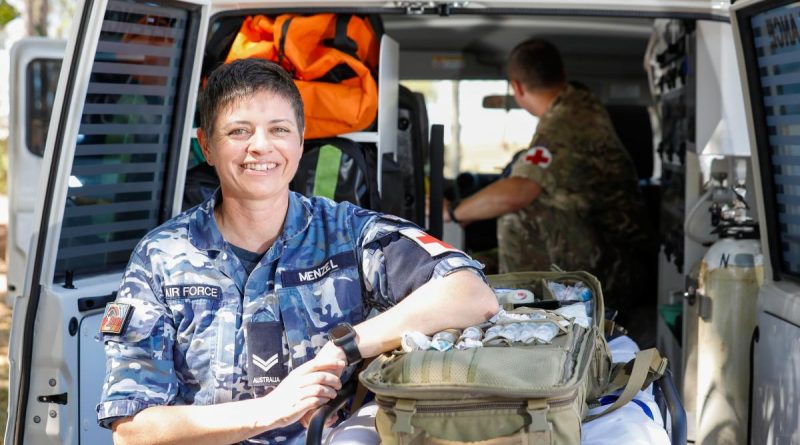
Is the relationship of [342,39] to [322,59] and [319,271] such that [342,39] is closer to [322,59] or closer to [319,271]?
[322,59]

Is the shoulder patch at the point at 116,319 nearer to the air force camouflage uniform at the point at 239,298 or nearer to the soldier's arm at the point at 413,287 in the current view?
the air force camouflage uniform at the point at 239,298

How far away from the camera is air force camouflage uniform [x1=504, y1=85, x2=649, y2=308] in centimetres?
470

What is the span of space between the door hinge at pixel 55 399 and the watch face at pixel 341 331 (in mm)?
859

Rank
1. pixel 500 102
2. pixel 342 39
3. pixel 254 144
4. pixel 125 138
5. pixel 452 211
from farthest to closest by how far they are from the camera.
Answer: pixel 500 102 → pixel 452 211 → pixel 342 39 → pixel 125 138 → pixel 254 144

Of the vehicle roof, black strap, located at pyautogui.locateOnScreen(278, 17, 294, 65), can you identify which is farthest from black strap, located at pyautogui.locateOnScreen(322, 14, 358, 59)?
the vehicle roof

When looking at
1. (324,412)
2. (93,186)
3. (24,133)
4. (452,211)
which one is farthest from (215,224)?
(24,133)

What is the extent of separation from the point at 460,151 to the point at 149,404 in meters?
4.06

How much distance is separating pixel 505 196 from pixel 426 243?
2412mm

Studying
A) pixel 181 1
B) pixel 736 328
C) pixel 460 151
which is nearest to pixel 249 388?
pixel 181 1

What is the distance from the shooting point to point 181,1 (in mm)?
3076

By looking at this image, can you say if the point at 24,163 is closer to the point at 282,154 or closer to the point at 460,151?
the point at 460,151

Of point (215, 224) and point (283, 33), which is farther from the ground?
point (283, 33)

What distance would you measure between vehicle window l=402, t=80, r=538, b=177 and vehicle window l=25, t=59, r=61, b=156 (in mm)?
1857

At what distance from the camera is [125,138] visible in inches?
119
